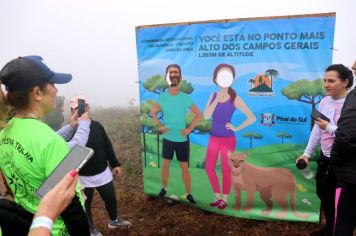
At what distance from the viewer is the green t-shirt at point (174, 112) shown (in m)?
4.24

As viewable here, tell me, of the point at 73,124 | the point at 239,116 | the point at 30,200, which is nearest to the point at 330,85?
the point at 239,116

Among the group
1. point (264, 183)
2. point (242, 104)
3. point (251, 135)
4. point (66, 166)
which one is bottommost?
point (264, 183)

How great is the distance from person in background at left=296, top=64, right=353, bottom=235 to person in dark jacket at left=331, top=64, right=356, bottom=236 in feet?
1.55

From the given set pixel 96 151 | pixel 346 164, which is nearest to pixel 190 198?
pixel 96 151

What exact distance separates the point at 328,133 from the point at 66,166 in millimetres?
2698

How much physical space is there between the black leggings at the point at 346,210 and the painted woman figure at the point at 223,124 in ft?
4.46

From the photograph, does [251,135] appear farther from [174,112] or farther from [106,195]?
[106,195]

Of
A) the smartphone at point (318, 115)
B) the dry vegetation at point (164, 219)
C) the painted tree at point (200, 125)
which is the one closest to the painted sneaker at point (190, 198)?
the dry vegetation at point (164, 219)

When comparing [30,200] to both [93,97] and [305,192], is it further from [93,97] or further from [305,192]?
[93,97]

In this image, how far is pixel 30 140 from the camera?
1.59 metres

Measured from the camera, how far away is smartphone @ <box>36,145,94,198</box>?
4.81 ft

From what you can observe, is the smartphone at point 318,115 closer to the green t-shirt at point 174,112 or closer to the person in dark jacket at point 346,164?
the person in dark jacket at point 346,164

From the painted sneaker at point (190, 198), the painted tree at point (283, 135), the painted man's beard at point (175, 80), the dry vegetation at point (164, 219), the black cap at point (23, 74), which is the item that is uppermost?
the black cap at point (23, 74)

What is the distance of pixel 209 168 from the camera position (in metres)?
4.25
